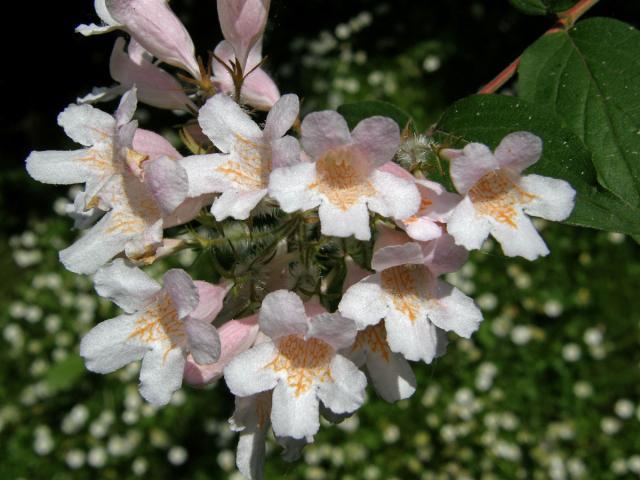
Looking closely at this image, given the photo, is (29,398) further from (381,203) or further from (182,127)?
(381,203)

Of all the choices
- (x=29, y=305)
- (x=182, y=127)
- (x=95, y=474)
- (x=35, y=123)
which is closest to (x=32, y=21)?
(x=35, y=123)

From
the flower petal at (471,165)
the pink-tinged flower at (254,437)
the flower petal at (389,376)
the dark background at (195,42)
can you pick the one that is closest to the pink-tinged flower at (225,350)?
the pink-tinged flower at (254,437)

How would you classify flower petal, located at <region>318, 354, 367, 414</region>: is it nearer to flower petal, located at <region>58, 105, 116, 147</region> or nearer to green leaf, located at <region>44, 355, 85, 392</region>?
flower petal, located at <region>58, 105, 116, 147</region>

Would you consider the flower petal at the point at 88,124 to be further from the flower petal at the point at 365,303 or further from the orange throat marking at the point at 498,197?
the orange throat marking at the point at 498,197

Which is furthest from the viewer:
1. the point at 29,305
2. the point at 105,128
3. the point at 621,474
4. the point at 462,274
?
the point at 29,305

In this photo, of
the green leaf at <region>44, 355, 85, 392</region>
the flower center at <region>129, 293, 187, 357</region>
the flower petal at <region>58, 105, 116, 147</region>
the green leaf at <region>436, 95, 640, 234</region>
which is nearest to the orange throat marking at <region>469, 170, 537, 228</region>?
the green leaf at <region>436, 95, 640, 234</region>
